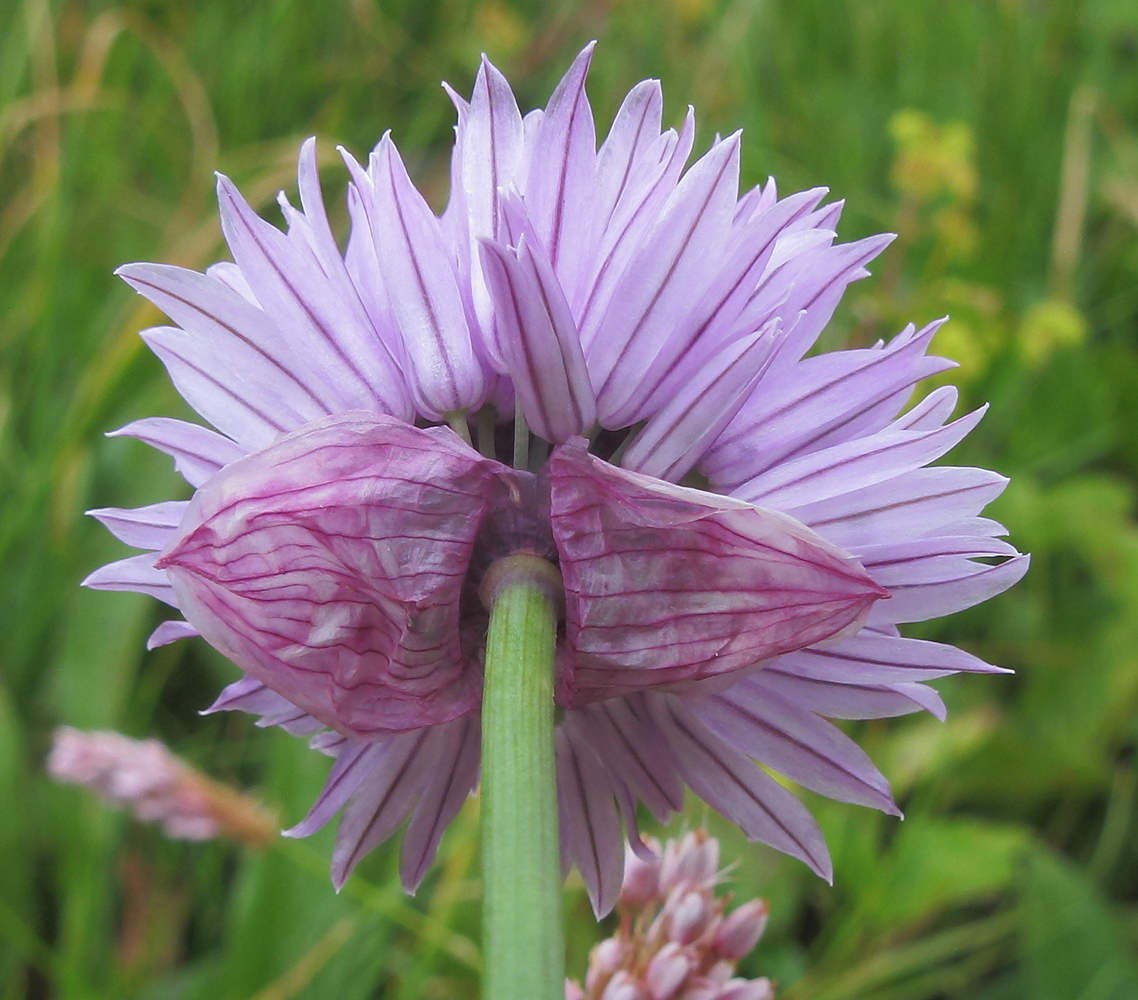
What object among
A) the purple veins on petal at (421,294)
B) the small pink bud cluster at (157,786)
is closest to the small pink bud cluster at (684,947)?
the purple veins on petal at (421,294)

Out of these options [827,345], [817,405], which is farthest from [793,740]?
[827,345]

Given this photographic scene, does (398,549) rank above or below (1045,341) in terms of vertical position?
below

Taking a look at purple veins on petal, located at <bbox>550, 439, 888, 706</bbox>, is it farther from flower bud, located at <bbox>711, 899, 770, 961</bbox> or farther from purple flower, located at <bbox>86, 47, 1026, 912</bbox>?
flower bud, located at <bbox>711, 899, 770, 961</bbox>

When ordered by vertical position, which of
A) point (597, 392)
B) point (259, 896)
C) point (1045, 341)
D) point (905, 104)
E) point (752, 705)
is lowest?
point (259, 896)

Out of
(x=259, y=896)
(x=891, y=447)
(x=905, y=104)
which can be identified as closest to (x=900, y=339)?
(x=891, y=447)

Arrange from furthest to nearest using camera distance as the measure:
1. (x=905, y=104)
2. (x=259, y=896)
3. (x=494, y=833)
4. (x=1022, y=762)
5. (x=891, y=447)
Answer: (x=905, y=104)
(x=1022, y=762)
(x=259, y=896)
(x=891, y=447)
(x=494, y=833)

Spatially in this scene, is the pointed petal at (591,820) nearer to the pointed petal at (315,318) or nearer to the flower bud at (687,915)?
the flower bud at (687,915)

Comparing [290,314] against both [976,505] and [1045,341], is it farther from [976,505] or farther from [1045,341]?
[1045,341]

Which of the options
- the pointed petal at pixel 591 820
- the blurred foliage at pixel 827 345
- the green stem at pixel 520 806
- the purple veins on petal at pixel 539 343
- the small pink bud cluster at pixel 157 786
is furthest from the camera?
the blurred foliage at pixel 827 345
